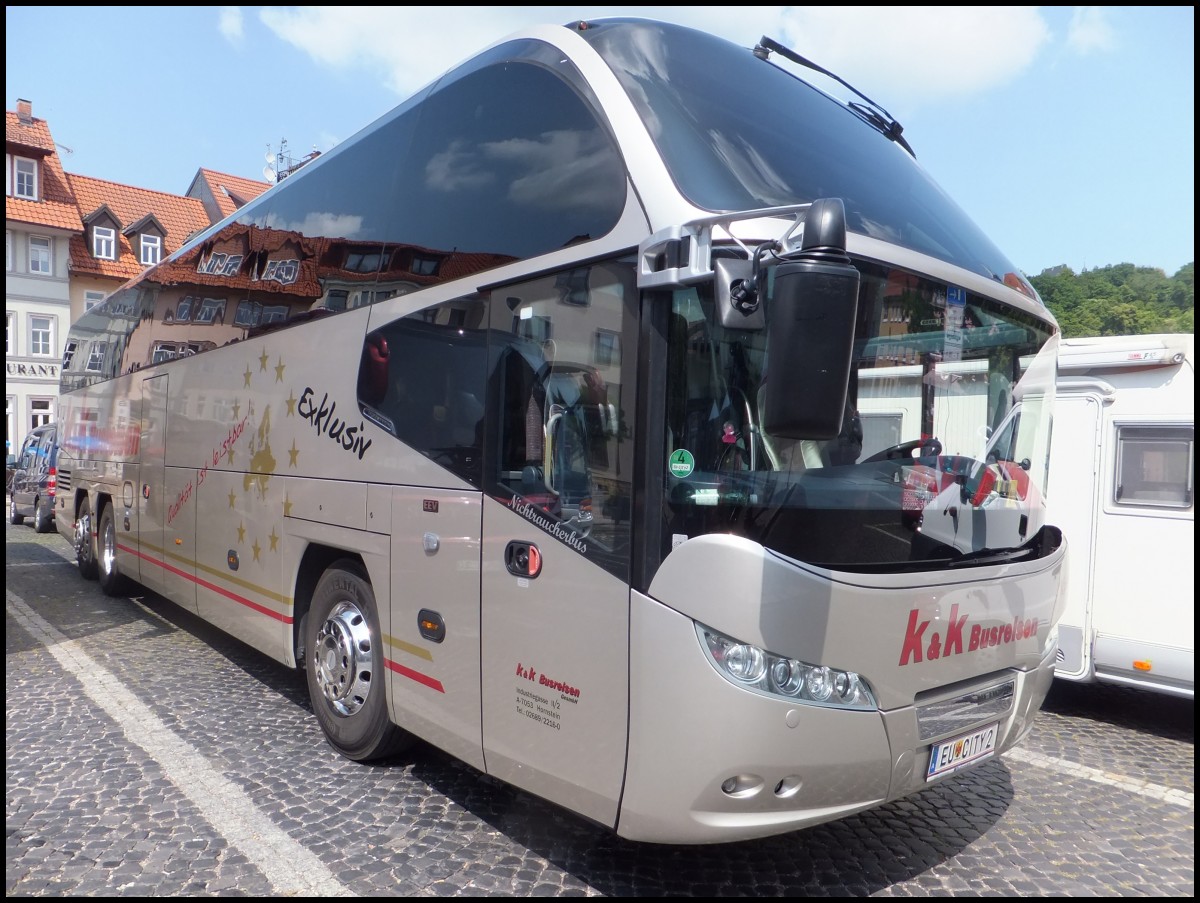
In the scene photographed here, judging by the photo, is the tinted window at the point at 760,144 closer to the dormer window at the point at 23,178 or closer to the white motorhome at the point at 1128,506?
the white motorhome at the point at 1128,506

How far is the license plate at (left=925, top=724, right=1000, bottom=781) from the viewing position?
11.4ft

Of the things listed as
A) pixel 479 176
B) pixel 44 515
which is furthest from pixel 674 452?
pixel 44 515

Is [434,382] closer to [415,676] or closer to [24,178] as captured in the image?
[415,676]

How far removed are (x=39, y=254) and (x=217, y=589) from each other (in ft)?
127

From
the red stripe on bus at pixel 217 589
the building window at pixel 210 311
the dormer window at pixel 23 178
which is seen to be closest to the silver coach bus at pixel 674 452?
the red stripe on bus at pixel 217 589

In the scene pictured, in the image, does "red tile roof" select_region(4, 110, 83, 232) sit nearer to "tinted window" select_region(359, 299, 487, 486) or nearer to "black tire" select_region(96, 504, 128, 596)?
"black tire" select_region(96, 504, 128, 596)

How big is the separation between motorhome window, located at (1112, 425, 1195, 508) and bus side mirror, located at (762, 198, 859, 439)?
4.75 meters

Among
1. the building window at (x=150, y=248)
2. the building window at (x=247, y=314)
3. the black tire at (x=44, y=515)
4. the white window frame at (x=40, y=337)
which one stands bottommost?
the black tire at (x=44, y=515)

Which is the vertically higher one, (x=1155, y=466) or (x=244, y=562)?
(x=1155, y=466)

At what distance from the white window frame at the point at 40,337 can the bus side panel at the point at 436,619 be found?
40457 mm

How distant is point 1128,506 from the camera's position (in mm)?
6352

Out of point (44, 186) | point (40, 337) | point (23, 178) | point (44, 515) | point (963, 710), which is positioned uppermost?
point (23, 178)

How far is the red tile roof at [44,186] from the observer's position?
36.6 m

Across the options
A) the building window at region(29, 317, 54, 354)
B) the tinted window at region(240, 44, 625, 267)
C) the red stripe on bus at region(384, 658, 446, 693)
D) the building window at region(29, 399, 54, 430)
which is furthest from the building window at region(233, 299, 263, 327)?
the building window at region(29, 317, 54, 354)
